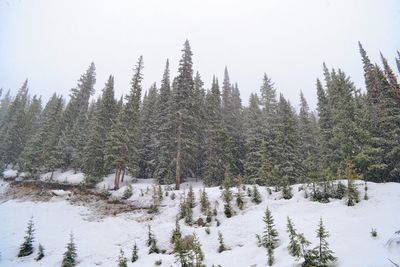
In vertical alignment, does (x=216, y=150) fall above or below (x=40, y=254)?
above

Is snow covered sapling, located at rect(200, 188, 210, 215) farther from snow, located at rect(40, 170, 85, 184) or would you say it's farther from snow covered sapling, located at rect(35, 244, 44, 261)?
snow, located at rect(40, 170, 85, 184)

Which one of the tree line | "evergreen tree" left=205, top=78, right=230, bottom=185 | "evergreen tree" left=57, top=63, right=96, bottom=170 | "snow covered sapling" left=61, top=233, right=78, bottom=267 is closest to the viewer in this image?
"snow covered sapling" left=61, top=233, right=78, bottom=267

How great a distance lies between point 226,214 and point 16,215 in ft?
59.9

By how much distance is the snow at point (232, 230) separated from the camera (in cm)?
1050

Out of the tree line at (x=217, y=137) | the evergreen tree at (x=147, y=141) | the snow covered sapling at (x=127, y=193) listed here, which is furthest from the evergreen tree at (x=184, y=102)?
the evergreen tree at (x=147, y=141)

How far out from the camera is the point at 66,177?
128ft

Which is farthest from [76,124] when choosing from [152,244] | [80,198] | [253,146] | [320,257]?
[320,257]

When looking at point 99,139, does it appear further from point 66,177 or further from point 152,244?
point 152,244

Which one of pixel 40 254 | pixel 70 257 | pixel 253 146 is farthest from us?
pixel 253 146

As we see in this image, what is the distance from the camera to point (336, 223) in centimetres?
1282

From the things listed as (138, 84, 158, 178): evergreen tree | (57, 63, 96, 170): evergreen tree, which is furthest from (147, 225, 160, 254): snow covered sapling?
(57, 63, 96, 170): evergreen tree

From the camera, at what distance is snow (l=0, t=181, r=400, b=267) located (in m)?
10.5

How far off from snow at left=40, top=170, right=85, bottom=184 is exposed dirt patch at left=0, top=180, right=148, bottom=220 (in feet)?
17.3

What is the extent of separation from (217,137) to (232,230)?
71.3 ft
